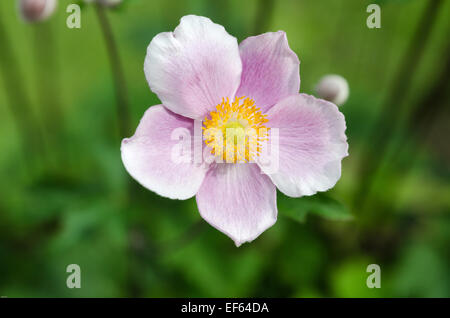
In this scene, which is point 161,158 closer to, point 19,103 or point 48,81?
point 19,103

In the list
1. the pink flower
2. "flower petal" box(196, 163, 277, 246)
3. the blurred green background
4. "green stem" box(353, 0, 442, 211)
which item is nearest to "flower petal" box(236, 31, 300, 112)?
the pink flower

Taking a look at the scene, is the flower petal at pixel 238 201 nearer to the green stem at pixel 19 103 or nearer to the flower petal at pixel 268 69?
the flower petal at pixel 268 69

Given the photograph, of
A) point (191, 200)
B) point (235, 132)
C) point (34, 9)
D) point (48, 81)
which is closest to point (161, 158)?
point (235, 132)

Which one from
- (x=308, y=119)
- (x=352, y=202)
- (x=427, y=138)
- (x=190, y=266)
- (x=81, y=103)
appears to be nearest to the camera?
(x=308, y=119)

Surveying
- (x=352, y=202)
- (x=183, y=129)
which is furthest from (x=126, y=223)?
(x=352, y=202)

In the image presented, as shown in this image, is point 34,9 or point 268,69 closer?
point 268,69

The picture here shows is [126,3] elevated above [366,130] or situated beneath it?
elevated above

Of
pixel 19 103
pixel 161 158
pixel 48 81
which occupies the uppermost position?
pixel 48 81

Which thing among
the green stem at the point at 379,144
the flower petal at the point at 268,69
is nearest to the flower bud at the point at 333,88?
the flower petal at the point at 268,69

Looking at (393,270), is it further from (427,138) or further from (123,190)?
(123,190)
